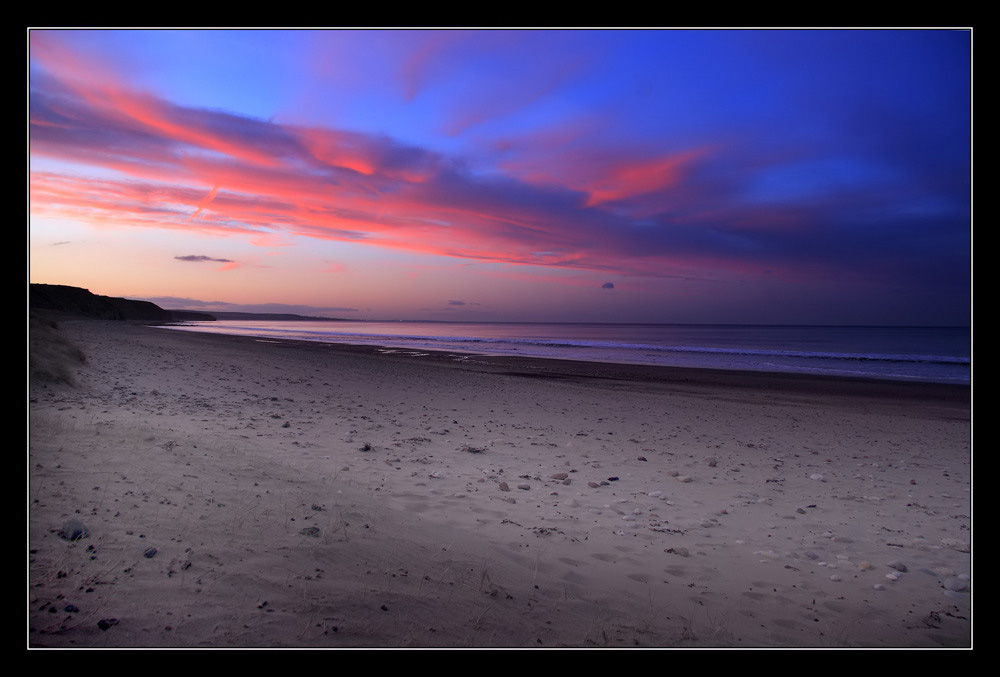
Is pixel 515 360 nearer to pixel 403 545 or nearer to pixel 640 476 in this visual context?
pixel 640 476

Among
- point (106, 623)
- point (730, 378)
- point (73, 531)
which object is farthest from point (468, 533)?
point (730, 378)

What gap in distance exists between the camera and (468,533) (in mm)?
4621

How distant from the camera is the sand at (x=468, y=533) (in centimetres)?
312

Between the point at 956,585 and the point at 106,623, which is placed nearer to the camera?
the point at 106,623

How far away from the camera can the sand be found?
312 centimetres

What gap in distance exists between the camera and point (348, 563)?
145 inches

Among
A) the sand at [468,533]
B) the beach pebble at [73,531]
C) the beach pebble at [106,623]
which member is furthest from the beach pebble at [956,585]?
the beach pebble at [73,531]

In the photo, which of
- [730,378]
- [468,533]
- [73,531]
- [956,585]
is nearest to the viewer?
[73,531]

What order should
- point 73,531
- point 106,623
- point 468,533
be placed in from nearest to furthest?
1. point 106,623
2. point 73,531
3. point 468,533

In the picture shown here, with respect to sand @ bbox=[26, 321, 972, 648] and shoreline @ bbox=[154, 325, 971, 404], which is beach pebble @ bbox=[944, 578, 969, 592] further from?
shoreline @ bbox=[154, 325, 971, 404]

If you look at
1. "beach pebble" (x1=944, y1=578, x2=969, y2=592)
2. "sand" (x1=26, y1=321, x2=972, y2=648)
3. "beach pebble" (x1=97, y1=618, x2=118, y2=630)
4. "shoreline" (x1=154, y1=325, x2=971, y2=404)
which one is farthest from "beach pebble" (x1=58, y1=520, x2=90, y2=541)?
"shoreline" (x1=154, y1=325, x2=971, y2=404)

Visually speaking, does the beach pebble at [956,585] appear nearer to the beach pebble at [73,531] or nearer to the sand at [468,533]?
the sand at [468,533]

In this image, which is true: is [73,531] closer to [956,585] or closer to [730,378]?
[956,585]

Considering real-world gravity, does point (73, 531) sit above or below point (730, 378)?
above
